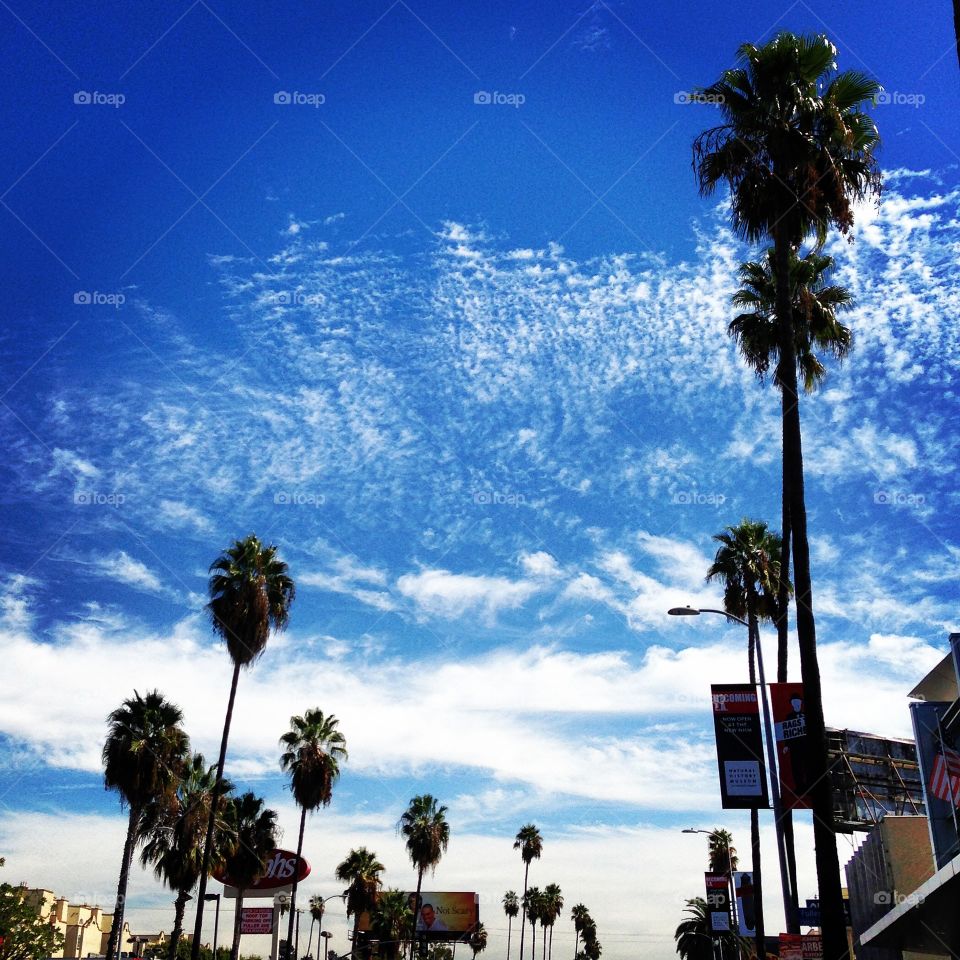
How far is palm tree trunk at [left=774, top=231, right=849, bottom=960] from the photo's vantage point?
A: 568 inches

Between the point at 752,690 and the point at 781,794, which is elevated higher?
the point at 752,690

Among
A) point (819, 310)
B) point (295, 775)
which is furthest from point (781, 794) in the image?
point (295, 775)

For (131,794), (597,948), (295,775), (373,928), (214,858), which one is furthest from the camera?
(597,948)

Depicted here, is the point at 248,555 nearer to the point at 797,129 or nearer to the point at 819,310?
the point at 819,310

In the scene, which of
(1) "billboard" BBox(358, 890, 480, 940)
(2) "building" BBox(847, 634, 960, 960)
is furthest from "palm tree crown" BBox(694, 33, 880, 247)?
(1) "billboard" BBox(358, 890, 480, 940)

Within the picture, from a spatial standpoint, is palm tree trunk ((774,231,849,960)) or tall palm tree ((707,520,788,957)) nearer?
palm tree trunk ((774,231,849,960))

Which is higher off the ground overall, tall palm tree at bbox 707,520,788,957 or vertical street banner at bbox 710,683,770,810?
tall palm tree at bbox 707,520,788,957

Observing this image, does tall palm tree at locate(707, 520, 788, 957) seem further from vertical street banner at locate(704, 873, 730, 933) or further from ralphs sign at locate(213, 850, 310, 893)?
ralphs sign at locate(213, 850, 310, 893)

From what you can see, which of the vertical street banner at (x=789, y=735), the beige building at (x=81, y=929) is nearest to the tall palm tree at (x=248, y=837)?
the vertical street banner at (x=789, y=735)

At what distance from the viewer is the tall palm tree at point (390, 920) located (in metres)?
82.8

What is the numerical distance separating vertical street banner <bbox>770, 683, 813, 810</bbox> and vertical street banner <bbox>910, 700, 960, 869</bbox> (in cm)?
254

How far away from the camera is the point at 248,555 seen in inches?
1789

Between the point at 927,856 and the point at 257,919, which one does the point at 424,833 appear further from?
the point at 927,856

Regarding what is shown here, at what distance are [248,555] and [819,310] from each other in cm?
3106
